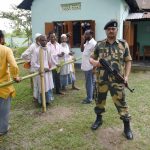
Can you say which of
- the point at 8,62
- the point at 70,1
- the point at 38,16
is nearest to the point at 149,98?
the point at 8,62

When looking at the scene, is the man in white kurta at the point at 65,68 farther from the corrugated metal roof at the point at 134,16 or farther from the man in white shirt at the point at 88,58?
the corrugated metal roof at the point at 134,16

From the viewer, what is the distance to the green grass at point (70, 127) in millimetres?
4441

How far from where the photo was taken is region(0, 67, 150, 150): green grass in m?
4.44

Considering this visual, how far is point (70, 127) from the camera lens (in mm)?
5137

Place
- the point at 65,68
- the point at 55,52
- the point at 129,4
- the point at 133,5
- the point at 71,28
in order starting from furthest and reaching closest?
1. the point at 133,5
2. the point at 129,4
3. the point at 71,28
4. the point at 65,68
5. the point at 55,52

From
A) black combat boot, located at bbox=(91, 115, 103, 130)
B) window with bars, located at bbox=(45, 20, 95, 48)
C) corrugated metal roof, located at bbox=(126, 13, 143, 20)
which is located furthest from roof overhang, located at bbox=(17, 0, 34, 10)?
black combat boot, located at bbox=(91, 115, 103, 130)

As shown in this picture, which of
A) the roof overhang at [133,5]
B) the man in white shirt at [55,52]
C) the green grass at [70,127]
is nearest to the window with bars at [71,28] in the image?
the roof overhang at [133,5]

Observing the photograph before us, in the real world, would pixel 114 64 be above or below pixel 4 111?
above

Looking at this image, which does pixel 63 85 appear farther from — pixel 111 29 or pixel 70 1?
pixel 70 1

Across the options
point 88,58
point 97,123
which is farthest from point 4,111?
point 88,58

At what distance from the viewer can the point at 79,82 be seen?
364 inches

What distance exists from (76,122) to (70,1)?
312 inches

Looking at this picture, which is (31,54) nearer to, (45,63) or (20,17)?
(45,63)

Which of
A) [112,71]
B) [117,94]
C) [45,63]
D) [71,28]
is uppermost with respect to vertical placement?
[71,28]
